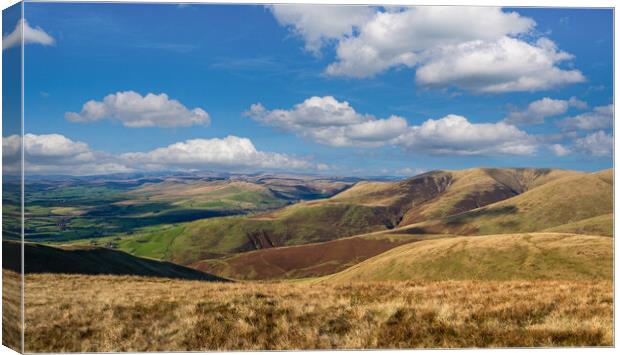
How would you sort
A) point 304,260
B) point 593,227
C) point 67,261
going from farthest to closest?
1. point 304,260
2. point 593,227
3. point 67,261

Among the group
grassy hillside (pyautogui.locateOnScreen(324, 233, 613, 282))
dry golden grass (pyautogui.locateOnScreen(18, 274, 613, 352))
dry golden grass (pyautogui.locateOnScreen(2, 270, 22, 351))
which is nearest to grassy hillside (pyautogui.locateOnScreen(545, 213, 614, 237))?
grassy hillside (pyautogui.locateOnScreen(324, 233, 613, 282))

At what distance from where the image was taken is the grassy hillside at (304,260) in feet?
436

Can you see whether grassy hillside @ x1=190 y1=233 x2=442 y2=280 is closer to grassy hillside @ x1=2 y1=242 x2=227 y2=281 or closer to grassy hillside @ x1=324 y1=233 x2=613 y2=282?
grassy hillside @ x1=324 y1=233 x2=613 y2=282

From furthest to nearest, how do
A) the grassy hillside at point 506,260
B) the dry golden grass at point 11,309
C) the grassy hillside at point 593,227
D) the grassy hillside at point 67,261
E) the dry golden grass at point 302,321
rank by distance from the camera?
the grassy hillside at point 593,227 → the grassy hillside at point 506,260 → the grassy hillside at point 67,261 → the dry golden grass at point 11,309 → the dry golden grass at point 302,321

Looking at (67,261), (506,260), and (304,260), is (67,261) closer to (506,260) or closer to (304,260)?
(506,260)

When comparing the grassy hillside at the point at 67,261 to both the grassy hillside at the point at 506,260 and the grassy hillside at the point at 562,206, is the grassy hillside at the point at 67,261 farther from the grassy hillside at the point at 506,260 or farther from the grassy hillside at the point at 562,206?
the grassy hillside at the point at 562,206

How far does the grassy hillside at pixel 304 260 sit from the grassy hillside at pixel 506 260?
73.3 meters

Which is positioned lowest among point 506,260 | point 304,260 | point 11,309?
point 304,260

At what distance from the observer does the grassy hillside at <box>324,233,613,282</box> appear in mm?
33281

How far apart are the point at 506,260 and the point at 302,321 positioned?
A: 80.9ft

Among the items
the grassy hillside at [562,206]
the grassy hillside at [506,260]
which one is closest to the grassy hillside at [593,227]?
the grassy hillside at [562,206]

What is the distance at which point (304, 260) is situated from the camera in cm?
14000

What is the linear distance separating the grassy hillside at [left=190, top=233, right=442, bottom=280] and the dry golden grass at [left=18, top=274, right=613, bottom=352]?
102459mm

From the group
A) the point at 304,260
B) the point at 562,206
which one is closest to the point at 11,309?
the point at 304,260
